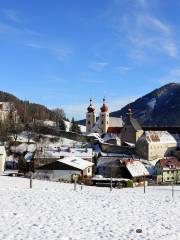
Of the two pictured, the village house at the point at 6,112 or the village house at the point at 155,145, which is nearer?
the village house at the point at 155,145

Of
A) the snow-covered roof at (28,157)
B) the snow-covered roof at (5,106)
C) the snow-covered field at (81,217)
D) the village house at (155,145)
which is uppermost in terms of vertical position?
the snow-covered roof at (5,106)

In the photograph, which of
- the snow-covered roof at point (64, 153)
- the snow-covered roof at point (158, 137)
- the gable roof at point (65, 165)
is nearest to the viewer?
the gable roof at point (65, 165)

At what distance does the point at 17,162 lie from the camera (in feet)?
275

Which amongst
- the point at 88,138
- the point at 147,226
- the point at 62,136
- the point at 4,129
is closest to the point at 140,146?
the point at 88,138

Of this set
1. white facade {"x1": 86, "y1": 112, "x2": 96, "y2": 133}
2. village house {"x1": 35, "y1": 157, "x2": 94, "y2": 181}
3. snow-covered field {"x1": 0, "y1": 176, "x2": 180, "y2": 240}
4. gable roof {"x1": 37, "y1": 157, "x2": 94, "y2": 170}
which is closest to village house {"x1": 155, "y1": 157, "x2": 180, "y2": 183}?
gable roof {"x1": 37, "y1": 157, "x2": 94, "y2": 170}

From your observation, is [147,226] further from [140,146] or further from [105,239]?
[140,146]

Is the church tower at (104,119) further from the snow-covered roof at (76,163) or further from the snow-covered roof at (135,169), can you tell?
A: the snow-covered roof at (76,163)

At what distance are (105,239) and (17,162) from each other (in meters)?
69.8

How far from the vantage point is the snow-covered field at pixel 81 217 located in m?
16.4

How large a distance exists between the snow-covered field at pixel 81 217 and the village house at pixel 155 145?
71.6 m

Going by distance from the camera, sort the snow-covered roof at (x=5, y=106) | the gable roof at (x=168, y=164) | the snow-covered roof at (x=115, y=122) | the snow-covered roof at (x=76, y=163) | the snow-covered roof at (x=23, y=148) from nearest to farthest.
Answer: the snow-covered roof at (x=76, y=163), the gable roof at (x=168, y=164), the snow-covered roof at (x=23, y=148), the snow-covered roof at (x=5, y=106), the snow-covered roof at (x=115, y=122)

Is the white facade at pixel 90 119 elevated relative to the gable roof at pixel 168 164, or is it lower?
elevated

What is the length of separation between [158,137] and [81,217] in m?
88.2

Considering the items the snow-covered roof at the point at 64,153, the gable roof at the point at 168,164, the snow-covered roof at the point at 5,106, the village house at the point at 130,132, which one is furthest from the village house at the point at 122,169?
the snow-covered roof at the point at 5,106
